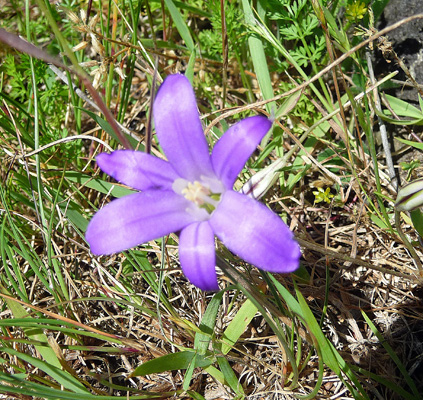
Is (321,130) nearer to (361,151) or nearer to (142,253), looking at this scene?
(361,151)

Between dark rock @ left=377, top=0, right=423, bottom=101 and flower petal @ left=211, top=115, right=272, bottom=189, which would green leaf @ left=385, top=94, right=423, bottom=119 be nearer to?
dark rock @ left=377, top=0, right=423, bottom=101

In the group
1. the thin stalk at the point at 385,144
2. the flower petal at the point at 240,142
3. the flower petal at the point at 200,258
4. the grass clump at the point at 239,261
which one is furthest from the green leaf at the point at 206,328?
the thin stalk at the point at 385,144

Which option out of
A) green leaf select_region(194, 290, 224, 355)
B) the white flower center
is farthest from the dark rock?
green leaf select_region(194, 290, 224, 355)

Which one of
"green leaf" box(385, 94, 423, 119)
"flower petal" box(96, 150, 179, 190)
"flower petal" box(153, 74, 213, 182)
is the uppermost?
"flower petal" box(153, 74, 213, 182)

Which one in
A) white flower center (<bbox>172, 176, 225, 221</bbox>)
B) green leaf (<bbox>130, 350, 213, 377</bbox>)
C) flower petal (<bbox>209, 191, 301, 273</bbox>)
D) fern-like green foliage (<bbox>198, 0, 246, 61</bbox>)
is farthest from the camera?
fern-like green foliage (<bbox>198, 0, 246, 61</bbox>)

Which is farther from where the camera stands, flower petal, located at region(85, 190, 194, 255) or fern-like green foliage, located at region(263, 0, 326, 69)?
fern-like green foliage, located at region(263, 0, 326, 69)

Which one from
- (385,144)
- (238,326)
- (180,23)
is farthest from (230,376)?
(180,23)
